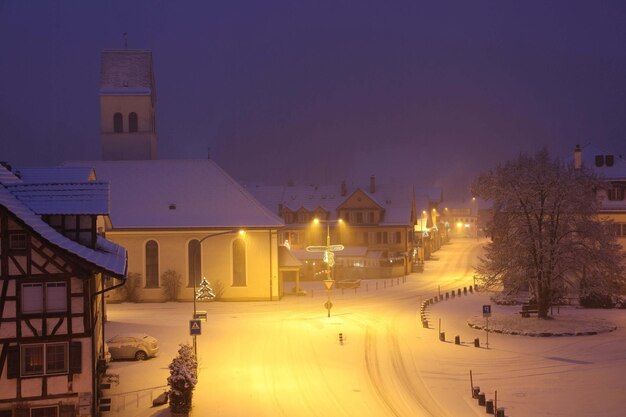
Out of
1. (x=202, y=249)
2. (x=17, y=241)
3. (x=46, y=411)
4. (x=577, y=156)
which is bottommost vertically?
(x=46, y=411)

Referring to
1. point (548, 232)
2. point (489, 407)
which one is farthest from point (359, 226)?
point (489, 407)

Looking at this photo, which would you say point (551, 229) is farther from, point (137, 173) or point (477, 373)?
point (137, 173)

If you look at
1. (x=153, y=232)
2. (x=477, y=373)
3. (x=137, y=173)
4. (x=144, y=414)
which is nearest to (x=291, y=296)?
(x=153, y=232)

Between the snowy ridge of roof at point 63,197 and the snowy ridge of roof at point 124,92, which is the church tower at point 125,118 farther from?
the snowy ridge of roof at point 63,197

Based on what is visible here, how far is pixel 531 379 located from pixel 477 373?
7.84ft

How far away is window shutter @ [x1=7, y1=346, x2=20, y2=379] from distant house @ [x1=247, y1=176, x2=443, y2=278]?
179 feet

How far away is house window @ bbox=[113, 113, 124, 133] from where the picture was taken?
66.6m

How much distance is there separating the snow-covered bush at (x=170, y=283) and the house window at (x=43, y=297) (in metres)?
33.9

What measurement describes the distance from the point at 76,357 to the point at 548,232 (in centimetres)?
3084

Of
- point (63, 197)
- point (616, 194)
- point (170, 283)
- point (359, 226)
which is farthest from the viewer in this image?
point (359, 226)

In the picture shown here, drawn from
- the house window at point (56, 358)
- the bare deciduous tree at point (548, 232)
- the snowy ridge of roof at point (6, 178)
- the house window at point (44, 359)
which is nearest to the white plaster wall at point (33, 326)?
the house window at point (44, 359)

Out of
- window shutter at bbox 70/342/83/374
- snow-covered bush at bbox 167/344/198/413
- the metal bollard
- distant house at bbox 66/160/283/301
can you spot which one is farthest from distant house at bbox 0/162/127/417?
distant house at bbox 66/160/283/301

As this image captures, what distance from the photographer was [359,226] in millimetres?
84750

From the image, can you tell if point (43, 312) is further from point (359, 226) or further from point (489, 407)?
point (359, 226)
